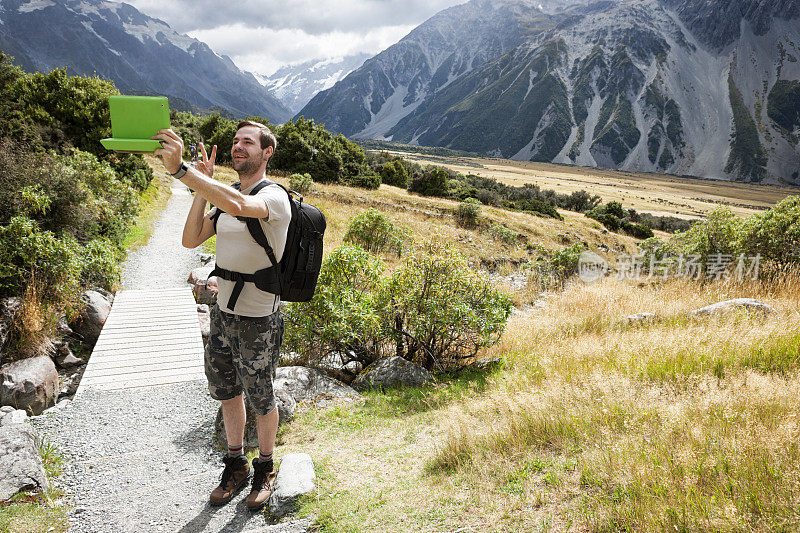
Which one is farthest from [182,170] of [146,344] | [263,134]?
[146,344]

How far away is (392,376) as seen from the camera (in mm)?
5254

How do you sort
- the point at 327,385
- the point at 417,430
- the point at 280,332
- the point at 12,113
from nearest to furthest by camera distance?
the point at 280,332
the point at 417,430
the point at 327,385
the point at 12,113

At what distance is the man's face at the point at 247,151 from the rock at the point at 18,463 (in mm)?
3066

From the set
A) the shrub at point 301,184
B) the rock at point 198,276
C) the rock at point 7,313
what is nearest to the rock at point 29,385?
the rock at point 7,313

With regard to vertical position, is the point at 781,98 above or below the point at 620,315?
above

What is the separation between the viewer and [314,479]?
125 inches

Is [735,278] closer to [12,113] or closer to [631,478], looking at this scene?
[631,478]

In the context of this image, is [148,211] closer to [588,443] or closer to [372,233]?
[372,233]

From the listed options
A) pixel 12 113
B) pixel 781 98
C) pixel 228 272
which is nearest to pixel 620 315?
pixel 228 272

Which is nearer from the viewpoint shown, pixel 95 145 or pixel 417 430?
pixel 417 430

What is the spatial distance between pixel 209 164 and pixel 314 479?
103 inches

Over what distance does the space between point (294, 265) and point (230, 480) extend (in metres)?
1.94

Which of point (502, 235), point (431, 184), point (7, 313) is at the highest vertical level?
point (431, 184)

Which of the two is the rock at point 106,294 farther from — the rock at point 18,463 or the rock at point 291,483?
the rock at point 291,483
